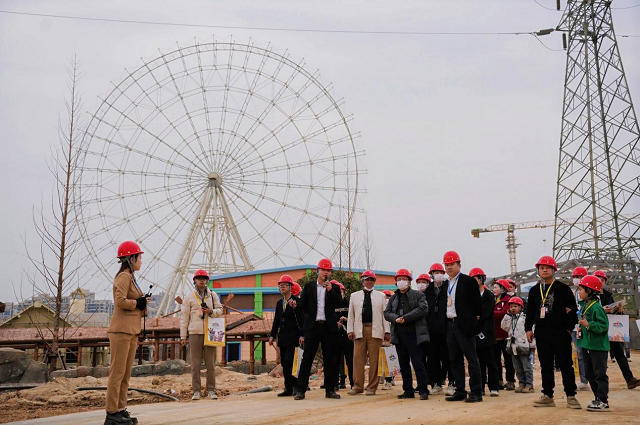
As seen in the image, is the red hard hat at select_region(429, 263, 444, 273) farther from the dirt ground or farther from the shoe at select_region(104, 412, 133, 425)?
the shoe at select_region(104, 412, 133, 425)

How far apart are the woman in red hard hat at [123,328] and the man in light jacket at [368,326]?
4319mm

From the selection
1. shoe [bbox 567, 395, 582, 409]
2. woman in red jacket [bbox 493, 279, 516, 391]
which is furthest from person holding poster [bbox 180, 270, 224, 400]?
shoe [bbox 567, 395, 582, 409]

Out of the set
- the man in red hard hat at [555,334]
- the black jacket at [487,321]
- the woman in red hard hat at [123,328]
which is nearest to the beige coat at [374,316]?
the black jacket at [487,321]

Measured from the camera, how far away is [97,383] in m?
12.9

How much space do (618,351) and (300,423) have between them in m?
5.93

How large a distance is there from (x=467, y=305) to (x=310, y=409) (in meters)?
2.67

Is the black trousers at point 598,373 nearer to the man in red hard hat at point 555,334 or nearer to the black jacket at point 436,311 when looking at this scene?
the man in red hard hat at point 555,334

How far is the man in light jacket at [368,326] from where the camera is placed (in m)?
10.9

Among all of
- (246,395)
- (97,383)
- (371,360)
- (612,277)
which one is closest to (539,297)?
(371,360)

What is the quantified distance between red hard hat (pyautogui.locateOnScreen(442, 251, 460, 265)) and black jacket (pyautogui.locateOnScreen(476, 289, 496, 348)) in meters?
1.49

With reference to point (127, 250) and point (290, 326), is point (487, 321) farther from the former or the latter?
point (127, 250)

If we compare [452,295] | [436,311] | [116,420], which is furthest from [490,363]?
[116,420]

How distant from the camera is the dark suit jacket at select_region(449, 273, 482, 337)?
9.36 metres

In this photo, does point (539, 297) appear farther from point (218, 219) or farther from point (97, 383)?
point (218, 219)
